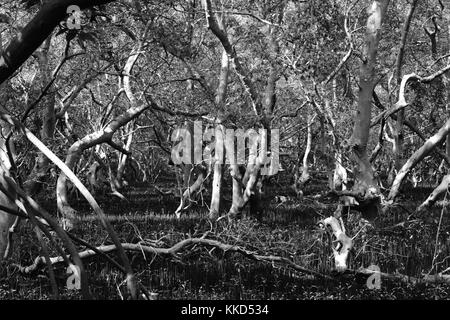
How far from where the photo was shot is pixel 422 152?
961cm

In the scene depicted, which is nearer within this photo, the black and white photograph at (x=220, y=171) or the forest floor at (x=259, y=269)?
the black and white photograph at (x=220, y=171)

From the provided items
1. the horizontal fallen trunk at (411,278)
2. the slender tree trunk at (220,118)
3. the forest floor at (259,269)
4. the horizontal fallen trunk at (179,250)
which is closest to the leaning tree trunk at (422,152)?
the forest floor at (259,269)

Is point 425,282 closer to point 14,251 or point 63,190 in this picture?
point 14,251

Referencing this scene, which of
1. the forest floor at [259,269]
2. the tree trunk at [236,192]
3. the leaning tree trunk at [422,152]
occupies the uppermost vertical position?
the leaning tree trunk at [422,152]

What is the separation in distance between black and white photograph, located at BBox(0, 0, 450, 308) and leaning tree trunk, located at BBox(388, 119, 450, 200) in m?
0.03

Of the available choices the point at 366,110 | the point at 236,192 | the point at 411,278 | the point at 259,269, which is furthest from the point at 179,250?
the point at 236,192

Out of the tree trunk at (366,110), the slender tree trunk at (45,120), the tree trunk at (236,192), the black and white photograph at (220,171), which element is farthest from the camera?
the tree trunk at (236,192)

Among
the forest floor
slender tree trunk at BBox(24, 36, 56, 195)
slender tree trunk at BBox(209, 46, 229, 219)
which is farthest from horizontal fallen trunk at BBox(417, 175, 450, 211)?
slender tree trunk at BBox(24, 36, 56, 195)

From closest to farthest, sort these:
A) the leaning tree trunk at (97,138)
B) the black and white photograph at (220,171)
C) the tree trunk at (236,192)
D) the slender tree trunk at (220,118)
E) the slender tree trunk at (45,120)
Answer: the black and white photograph at (220,171), the leaning tree trunk at (97,138), the slender tree trunk at (45,120), the slender tree trunk at (220,118), the tree trunk at (236,192)

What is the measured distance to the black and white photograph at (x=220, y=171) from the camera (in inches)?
166

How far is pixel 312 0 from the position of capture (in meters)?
8.83

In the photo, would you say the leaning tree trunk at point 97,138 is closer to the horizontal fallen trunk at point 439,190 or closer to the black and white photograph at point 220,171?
the black and white photograph at point 220,171

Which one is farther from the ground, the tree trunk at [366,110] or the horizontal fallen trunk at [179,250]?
the tree trunk at [366,110]

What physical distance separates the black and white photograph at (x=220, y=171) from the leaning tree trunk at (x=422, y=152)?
0.08 ft
